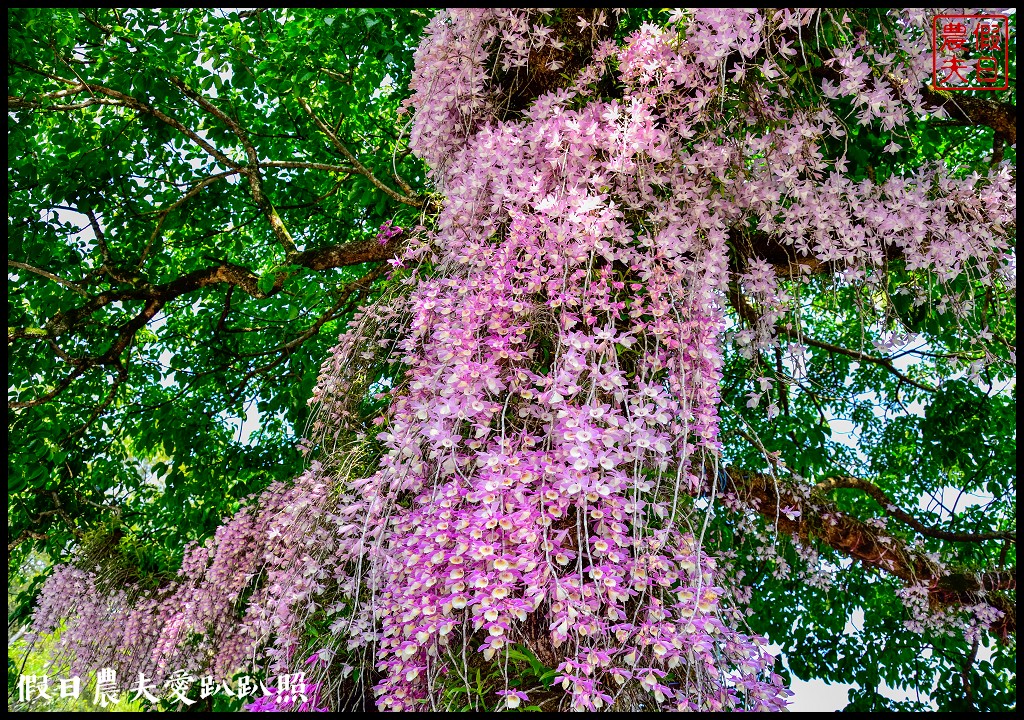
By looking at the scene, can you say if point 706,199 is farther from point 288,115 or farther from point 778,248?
point 288,115

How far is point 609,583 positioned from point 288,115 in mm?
4494

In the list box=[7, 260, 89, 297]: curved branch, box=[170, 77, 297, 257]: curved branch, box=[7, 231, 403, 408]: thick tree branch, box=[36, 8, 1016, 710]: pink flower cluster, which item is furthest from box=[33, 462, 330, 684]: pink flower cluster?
box=[7, 260, 89, 297]: curved branch

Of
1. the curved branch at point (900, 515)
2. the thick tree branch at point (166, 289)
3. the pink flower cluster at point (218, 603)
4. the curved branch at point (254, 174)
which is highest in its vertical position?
the curved branch at point (254, 174)

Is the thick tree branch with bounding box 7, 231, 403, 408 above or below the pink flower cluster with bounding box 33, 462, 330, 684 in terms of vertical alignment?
above

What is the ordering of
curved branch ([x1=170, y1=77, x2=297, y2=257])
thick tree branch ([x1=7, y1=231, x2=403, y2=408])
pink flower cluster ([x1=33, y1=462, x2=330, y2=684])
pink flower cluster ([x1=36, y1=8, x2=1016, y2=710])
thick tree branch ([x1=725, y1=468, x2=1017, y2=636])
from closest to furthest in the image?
1. pink flower cluster ([x1=36, y1=8, x2=1016, y2=710])
2. pink flower cluster ([x1=33, y1=462, x2=330, y2=684])
3. thick tree branch ([x1=725, y1=468, x2=1017, y2=636])
4. thick tree branch ([x1=7, y1=231, x2=403, y2=408])
5. curved branch ([x1=170, y1=77, x2=297, y2=257])

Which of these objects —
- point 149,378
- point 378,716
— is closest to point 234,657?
point 378,716

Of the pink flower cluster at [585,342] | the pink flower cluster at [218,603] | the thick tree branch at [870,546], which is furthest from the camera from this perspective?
the thick tree branch at [870,546]

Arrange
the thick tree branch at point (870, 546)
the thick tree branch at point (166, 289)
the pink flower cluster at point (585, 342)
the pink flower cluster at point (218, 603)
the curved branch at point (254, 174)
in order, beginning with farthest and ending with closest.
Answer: the curved branch at point (254, 174) → the thick tree branch at point (166, 289) → the thick tree branch at point (870, 546) → the pink flower cluster at point (218, 603) → the pink flower cluster at point (585, 342)

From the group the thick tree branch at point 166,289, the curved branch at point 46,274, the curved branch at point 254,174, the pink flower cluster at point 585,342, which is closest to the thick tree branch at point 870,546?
the pink flower cluster at point 585,342

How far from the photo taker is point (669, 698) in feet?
4.96

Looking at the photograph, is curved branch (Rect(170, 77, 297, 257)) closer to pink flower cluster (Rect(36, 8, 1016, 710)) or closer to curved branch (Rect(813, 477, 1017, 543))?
pink flower cluster (Rect(36, 8, 1016, 710))

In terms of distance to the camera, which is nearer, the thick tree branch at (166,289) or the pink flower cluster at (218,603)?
the pink flower cluster at (218,603)

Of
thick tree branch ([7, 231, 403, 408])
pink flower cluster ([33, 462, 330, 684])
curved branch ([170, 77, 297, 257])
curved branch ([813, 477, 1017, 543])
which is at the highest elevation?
curved branch ([170, 77, 297, 257])

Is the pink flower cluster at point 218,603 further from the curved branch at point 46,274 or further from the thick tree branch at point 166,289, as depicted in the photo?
the curved branch at point 46,274
